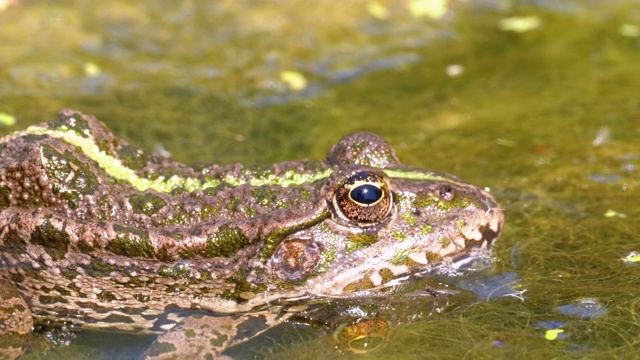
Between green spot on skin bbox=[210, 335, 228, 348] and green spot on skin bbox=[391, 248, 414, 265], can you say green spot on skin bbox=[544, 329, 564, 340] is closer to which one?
green spot on skin bbox=[391, 248, 414, 265]

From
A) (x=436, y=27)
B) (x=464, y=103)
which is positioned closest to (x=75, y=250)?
(x=464, y=103)

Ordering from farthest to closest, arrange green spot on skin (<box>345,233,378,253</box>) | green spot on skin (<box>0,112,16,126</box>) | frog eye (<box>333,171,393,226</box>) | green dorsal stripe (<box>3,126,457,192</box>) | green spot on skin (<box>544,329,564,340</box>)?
green spot on skin (<box>0,112,16,126</box>)
green dorsal stripe (<box>3,126,457,192</box>)
green spot on skin (<box>345,233,378,253</box>)
frog eye (<box>333,171,393,226</box>)
green spot on skin (<box>544,329,564,340</box>)

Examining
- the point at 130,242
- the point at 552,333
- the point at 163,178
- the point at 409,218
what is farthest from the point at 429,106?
the point at 130,242

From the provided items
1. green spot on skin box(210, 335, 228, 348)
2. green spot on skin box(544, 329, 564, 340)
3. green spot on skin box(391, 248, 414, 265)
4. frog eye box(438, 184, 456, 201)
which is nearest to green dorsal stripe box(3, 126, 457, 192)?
frog eye box(438, 184, 456, 201)

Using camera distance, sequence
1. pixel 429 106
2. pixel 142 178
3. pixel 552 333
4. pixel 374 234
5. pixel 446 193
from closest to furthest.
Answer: pixel 552 333 → pixel 374 234 → pixel 446 193 → pixel 142 178 → pixel 429 106

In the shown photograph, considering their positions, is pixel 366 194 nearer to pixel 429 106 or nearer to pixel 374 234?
pixel 374 234

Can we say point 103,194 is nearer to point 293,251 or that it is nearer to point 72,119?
point 72,119
